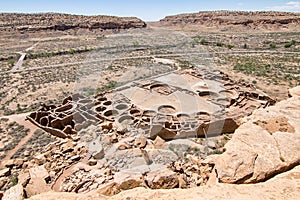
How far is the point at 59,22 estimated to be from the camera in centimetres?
9044

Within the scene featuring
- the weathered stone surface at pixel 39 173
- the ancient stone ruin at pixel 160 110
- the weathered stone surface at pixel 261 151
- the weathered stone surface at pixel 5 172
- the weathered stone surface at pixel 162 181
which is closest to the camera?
the weathered stone surface at pixel 261 151

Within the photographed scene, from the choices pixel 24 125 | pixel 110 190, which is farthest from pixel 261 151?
pixel 24 125

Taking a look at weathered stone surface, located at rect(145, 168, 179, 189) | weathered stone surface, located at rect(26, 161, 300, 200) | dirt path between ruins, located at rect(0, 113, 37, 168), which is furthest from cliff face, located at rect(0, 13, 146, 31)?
weathered stone surface, located at rect(26, 161, 300, 200)

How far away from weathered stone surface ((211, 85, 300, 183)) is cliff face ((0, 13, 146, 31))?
89612 mm

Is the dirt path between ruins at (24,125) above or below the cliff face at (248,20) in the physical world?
below

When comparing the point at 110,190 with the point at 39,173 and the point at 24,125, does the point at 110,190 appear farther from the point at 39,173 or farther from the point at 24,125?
the point at 24,125

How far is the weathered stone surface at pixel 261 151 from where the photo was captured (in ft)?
20.7

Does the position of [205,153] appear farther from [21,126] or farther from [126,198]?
[21,126]

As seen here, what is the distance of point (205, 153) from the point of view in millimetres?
14562

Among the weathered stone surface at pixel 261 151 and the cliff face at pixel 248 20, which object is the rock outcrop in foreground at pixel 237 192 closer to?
the weathered stone surface at pixel 261 151

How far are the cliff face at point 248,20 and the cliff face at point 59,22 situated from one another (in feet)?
111

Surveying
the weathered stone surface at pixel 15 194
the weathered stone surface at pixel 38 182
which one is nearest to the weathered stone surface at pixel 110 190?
the weathered stone surface at pixel 15 194

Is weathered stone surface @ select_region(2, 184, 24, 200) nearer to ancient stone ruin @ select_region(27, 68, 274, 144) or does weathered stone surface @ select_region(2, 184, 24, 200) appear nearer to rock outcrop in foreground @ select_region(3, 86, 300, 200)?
rock outcrop in foreground @ select_region(3, 86, 300, 200)

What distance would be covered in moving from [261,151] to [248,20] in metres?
108
